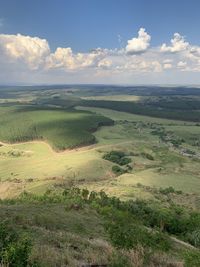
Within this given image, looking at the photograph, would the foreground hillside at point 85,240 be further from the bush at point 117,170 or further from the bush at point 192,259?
the bush at point 117,170

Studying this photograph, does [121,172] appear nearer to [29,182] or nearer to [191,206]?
→ [29,182]

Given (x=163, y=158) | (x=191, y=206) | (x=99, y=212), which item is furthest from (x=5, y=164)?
(x=99, y=212)

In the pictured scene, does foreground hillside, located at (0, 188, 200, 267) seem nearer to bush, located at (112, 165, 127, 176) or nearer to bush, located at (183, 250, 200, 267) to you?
bush, located at (183, 250, 200, 267)

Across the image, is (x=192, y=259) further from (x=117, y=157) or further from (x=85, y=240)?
(x=117, y=157)

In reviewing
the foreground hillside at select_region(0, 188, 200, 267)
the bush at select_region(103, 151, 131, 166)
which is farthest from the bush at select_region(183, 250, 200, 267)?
the bush at select_region(103, 151, 131, 166)

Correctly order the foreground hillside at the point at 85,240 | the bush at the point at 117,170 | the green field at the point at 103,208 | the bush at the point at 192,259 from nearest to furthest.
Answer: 1. the bush at the point at 192,259
2. the foreground hillside at the point at 85,240
3. the green field at the point at 103,208
4. the bush at the point at 117,170

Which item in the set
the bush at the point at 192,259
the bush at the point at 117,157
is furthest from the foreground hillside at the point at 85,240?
the bush at the point at 117,157

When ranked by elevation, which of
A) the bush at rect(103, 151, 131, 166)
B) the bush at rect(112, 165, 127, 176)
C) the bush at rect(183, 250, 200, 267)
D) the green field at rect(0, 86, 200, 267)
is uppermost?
the bush at rect(183, 250, 200, 267)

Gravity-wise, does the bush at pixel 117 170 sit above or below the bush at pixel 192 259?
below

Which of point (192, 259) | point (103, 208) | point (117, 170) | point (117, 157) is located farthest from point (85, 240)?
point (117, 157)
